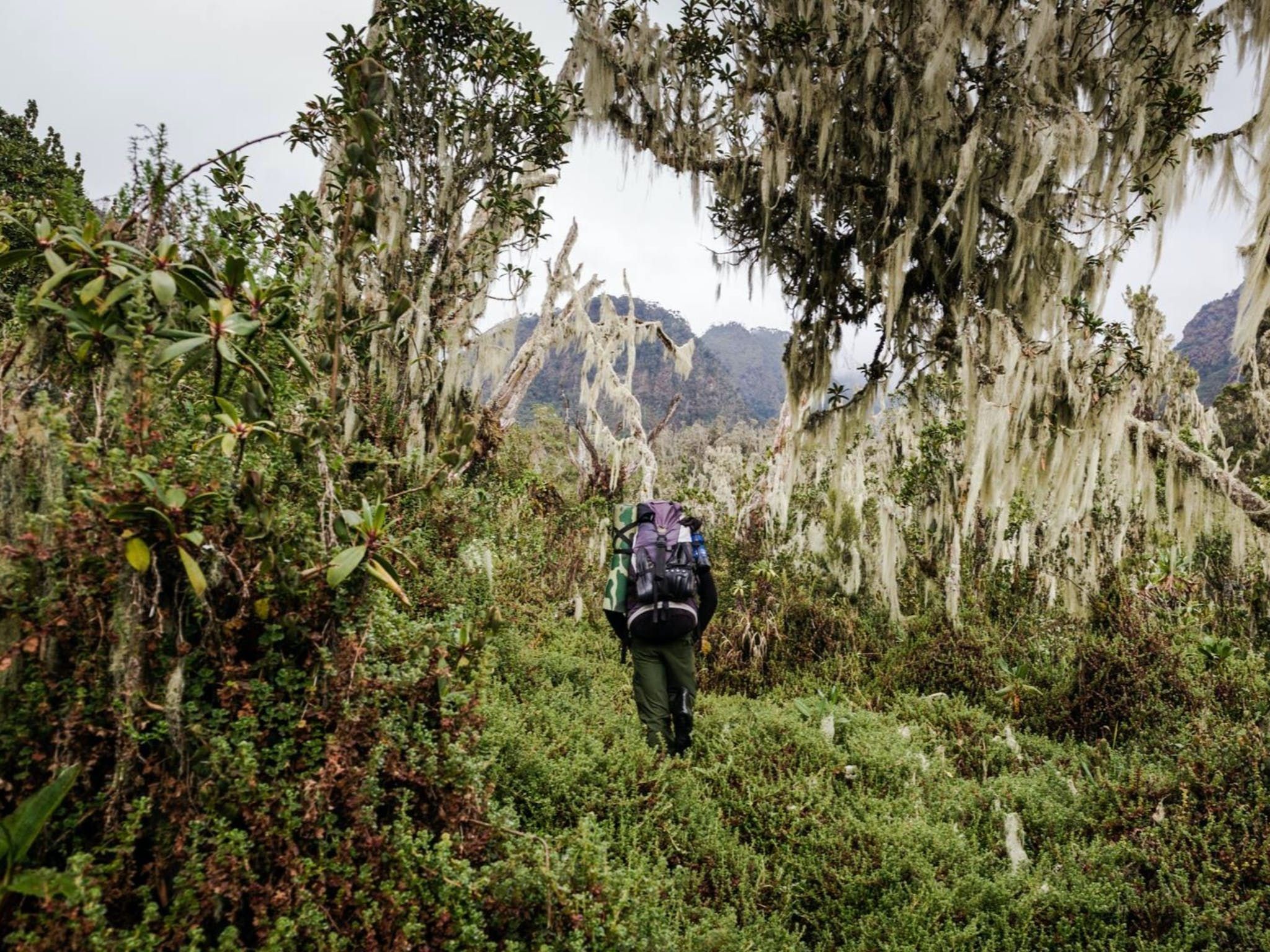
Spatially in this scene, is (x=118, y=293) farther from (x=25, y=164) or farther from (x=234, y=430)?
(x=25, y=164)

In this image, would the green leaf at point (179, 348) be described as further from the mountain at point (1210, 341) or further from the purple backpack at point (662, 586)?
the mountain at point (1210, 341)

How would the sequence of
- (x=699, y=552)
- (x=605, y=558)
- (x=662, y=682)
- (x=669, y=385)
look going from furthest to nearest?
(x=669, y=385), (x=605, y=558), (x=699, y=552), (x=662, y=682)

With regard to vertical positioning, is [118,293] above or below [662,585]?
above

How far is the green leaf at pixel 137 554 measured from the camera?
1430 millimetres

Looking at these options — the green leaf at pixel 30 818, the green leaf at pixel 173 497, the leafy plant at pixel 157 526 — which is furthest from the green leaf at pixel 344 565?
the green leaf at pixel 30 818

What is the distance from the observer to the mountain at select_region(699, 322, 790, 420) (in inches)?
4606

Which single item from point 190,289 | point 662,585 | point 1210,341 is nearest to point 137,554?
point 190,289

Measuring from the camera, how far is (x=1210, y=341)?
53.1 meters

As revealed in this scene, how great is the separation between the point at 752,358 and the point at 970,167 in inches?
5815

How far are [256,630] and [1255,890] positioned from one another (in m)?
4.14

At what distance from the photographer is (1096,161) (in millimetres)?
4824

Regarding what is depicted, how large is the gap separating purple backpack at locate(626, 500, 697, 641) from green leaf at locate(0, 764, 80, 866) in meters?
2.63

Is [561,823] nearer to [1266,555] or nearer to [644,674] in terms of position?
[644,674]

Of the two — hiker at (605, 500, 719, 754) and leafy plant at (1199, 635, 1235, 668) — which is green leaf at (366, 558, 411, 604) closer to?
hiker at (605, 500, 719, 754)
